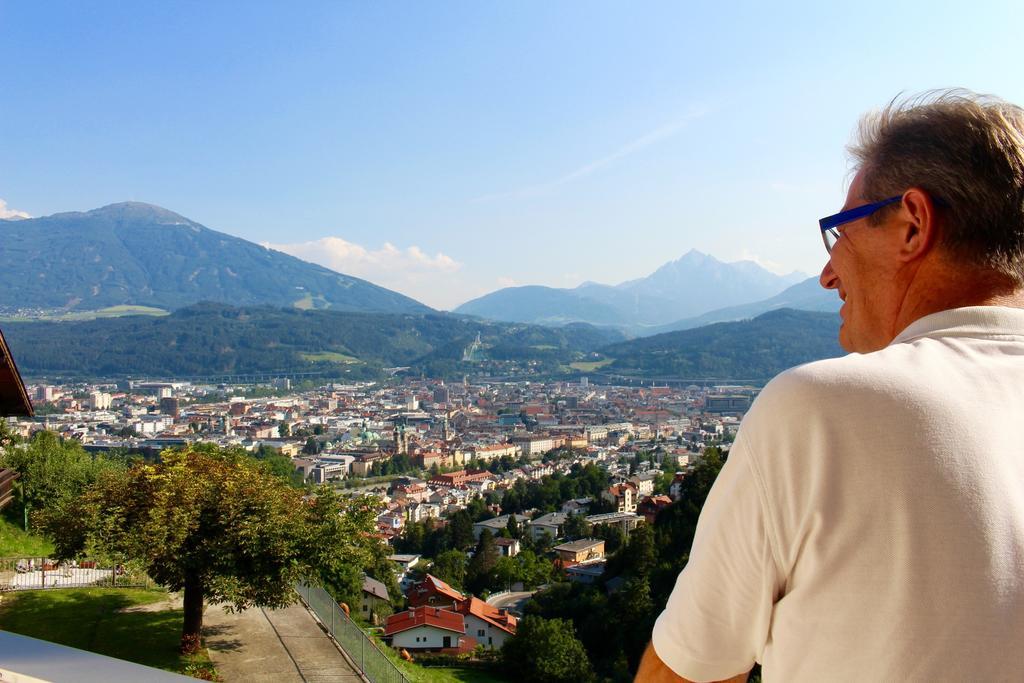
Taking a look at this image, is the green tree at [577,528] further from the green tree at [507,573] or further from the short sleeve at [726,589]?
the short sleeve at [726,589]

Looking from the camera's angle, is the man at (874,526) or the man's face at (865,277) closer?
the man at (874,526)

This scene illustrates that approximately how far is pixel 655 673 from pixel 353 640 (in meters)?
4.13

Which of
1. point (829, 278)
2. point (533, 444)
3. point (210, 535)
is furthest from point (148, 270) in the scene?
point (829, 278)

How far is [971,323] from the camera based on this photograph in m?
0.45

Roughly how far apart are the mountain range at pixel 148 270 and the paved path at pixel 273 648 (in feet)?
332

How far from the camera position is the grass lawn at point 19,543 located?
7.13 m

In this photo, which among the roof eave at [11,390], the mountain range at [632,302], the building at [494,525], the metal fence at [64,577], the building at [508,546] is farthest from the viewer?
the mountain range at [632,302]

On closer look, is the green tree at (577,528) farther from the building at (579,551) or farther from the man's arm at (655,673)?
the man's arm at (655,673)

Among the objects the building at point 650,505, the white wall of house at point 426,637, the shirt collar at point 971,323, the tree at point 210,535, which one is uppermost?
the shirt collar at point 971,323

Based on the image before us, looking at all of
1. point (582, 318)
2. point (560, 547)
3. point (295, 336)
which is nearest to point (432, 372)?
point (295, 336)

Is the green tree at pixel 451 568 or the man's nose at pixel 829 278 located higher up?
the man's nose at pixel 829 278

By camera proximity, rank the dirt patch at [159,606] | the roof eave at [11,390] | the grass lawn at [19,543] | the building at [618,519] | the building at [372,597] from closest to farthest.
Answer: the roof eave at [11,390], the dirt patch at [159,606], the grass lawn at [19,543], the building at [372,597], the building at [618,519]

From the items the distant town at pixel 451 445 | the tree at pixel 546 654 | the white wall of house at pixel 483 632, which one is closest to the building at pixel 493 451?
the distant town at pixel 451 445

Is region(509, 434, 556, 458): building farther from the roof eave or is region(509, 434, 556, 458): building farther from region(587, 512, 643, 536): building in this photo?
the roof eave
